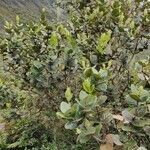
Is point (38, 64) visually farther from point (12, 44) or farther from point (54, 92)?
point (12, 44)

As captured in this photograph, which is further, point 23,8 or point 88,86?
point 23,8

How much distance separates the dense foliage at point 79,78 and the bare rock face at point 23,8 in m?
28.4

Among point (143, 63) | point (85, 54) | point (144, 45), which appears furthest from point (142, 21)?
point (143, 63)

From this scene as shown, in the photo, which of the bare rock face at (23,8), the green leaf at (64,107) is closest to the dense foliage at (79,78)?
the green leaf at (64,107)

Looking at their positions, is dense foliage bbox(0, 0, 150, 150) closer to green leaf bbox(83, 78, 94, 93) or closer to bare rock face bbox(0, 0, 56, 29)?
green leaf bbox(83, 78, 94, 93)

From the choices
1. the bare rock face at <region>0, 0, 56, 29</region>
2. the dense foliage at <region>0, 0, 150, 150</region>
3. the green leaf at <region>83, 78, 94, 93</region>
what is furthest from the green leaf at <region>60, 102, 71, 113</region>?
the bare rock face at <region>0, 0, 56, 29</region>

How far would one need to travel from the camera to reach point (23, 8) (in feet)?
134

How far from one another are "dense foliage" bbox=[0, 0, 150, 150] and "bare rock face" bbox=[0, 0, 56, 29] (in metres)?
28.4

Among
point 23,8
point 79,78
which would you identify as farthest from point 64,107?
point 23,8

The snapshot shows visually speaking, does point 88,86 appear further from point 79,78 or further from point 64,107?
point 79,78

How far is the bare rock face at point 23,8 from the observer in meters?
38.3

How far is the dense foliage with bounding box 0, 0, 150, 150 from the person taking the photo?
4.41 m

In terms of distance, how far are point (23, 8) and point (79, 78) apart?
1363 inches

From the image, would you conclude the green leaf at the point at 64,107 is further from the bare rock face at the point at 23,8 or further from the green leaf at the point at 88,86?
the bare rock face at the point at 23,8
